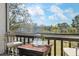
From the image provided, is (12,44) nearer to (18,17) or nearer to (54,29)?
(18,17)

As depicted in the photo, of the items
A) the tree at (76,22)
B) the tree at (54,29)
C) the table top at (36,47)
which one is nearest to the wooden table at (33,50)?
the table top at (36,47)

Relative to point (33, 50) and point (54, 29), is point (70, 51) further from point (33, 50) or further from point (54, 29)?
point (33, 50)

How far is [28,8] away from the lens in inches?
63.7

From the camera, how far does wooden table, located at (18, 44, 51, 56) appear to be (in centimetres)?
160

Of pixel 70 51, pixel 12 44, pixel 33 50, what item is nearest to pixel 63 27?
pixel 70 51

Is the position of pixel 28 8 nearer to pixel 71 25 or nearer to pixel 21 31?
pixel 21 31

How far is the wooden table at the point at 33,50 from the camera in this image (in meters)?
1.60

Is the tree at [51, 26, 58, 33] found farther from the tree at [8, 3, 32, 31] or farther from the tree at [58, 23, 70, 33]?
the tree at [8, 3, 32, 31]

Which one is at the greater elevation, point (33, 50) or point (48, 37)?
point (48, 37)

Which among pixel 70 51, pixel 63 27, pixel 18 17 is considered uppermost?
pixel 18 17

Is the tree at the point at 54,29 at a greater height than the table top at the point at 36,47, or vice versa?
the tree at the point at 54,29

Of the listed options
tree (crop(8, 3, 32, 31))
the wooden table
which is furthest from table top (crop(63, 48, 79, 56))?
tree (crop(8, 3, 32, 31))

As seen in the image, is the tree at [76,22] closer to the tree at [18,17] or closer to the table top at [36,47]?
the table top at [36,47]

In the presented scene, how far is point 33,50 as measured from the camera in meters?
1.60
